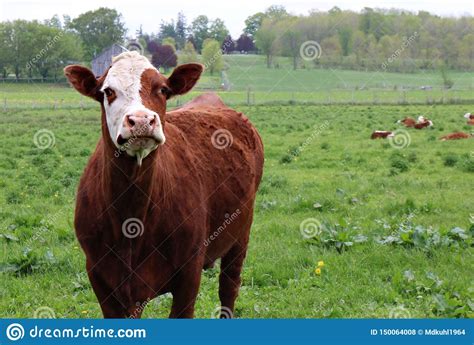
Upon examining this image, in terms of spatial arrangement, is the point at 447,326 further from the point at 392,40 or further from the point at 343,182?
the point at 392,40

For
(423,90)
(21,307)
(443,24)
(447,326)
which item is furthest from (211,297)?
(423,90)

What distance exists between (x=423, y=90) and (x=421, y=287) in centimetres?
4068

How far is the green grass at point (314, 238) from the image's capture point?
611cm

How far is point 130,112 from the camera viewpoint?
3387 millimetres

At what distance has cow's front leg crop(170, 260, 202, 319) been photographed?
437 centimetres

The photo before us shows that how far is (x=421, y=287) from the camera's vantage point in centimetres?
626

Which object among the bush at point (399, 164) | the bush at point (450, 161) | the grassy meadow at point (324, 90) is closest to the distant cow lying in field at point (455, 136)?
the bush at point (450, 161)

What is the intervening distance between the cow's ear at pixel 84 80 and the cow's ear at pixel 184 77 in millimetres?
522

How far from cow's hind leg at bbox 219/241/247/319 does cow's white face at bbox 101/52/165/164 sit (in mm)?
2532

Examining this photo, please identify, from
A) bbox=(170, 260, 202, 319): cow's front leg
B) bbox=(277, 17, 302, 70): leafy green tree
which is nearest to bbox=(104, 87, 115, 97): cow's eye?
bbox=(170, 260, 202, 319): cow's front leg

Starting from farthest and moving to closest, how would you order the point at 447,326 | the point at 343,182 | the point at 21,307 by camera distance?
1. the point at 343,182
2. the point at 21,307
3. the point at 447,326

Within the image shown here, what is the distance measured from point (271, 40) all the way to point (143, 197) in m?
15.5

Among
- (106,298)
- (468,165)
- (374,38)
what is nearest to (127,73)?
(106,298)

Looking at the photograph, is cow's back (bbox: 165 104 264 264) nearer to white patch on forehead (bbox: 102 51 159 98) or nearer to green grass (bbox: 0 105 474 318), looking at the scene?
white patch on forehead (bbox: 102 51 159 98)
